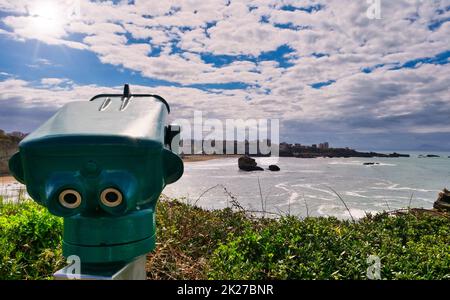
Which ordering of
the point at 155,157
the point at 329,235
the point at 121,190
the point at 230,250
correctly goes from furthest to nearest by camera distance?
the point at 329,235
the point at 230,250
the point at 155,157
the point at 121,190

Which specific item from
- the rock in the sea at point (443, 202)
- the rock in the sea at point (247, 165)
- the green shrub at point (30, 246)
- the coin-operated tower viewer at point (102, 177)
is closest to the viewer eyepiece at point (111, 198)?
the coin-operated tower viewer at point (102, 177)

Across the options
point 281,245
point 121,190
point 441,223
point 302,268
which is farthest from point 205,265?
point 441,223

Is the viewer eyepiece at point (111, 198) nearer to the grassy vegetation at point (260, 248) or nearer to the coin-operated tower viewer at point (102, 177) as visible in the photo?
the coin-operated tower viewer at point (102, 177)

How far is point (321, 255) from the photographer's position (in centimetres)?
292

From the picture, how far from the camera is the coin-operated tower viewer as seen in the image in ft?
5.42

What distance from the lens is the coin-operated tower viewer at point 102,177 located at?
1653 mm

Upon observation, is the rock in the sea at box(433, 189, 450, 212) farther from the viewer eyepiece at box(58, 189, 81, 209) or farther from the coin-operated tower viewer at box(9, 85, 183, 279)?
the viewer eyepiece at box(58, 189, 81, 209)

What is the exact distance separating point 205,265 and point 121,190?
172 centimetres

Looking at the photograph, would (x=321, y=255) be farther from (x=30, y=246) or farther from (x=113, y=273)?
(x=30, y=246)

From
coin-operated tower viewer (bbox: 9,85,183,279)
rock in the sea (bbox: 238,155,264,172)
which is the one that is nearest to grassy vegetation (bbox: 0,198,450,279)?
coin-operated tower viewer (bbox: 9,85,183,279)

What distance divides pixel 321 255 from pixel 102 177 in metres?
1.93

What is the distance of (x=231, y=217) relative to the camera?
4.22 metres

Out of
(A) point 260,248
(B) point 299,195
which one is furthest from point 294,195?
(A) point 260,248
